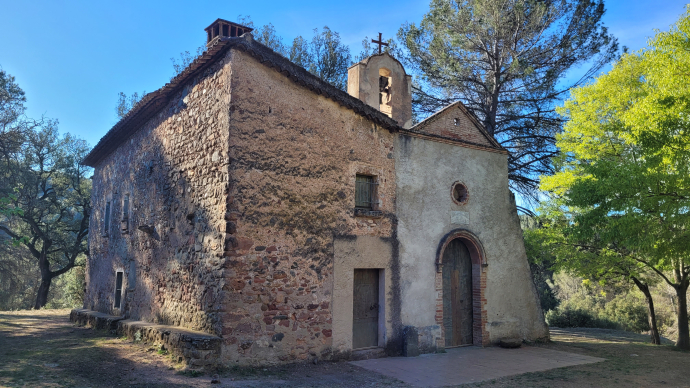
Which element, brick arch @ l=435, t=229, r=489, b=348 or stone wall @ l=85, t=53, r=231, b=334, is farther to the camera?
brick arch @ l=435, t=229, r=489, b=348

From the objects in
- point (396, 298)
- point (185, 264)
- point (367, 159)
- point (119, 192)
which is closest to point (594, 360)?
point (396, 298)

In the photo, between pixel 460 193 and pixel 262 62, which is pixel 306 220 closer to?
pixel 262 62

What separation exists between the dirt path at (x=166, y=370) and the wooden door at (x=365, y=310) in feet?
3.10

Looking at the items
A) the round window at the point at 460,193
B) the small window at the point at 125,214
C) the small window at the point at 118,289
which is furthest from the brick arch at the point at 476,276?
the small window at the point at 118,289

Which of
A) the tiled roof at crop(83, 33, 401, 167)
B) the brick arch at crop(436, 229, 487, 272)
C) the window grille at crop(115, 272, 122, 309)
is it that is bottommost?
the window grille at crop(115, 272, 122, 309)

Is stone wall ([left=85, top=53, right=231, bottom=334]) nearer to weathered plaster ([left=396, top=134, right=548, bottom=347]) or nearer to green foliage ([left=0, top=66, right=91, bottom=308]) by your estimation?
weathered plaster ([left=396, top=134, right=548, bottom=347])

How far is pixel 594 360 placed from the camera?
10.2 metres

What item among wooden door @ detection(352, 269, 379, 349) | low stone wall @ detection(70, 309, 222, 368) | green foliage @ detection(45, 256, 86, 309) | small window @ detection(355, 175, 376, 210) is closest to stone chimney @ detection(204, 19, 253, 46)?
small window @ detection(355, 175, 376, 210)

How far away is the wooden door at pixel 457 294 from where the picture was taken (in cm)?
1130

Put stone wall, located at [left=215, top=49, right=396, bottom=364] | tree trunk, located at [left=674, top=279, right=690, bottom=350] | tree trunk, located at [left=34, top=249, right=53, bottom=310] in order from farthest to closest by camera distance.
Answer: tree trunk, located at [left=34, top=249, right=53, bottom=310], tree trunk, located at [left=674, top=279, right=690, bottom=350], stone wall, located at [left=215, top=49, right=396, bottom=364]

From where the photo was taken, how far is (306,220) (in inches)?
352

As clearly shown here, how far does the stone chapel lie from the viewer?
8266mm

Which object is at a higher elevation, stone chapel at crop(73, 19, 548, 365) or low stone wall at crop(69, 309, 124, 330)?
stone chapel at crop(73, 19, 548, 365)

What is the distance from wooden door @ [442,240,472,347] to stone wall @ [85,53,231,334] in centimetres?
572
